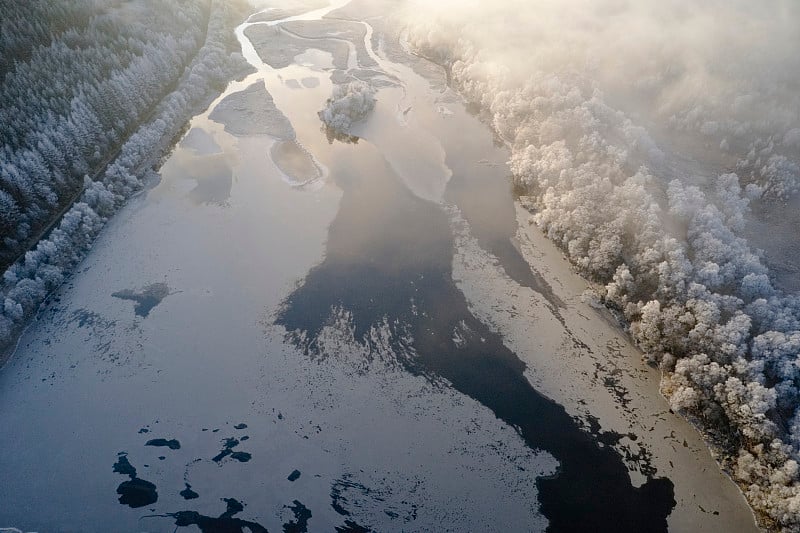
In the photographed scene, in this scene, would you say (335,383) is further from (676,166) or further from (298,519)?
(676,166)

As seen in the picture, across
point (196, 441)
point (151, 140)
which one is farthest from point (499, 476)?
point (151, 140)

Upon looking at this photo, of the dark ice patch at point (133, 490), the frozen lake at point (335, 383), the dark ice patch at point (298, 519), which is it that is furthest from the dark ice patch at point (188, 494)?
the dark ice patch at point (298, 519)

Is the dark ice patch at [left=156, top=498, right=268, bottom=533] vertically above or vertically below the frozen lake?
below

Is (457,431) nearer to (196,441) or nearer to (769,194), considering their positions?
(196,441)

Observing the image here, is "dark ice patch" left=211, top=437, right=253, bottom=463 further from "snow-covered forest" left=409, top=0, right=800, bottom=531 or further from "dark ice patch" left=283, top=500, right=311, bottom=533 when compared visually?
"snow-covered forest" left=409, top=0, right=800, bottom=531

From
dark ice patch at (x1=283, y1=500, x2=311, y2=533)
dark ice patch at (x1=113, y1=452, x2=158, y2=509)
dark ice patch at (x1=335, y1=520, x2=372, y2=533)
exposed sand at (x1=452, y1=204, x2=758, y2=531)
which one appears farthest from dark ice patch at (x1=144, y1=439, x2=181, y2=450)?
exposed sand at (x1=452, y1=204, x2=758, y2=531)
